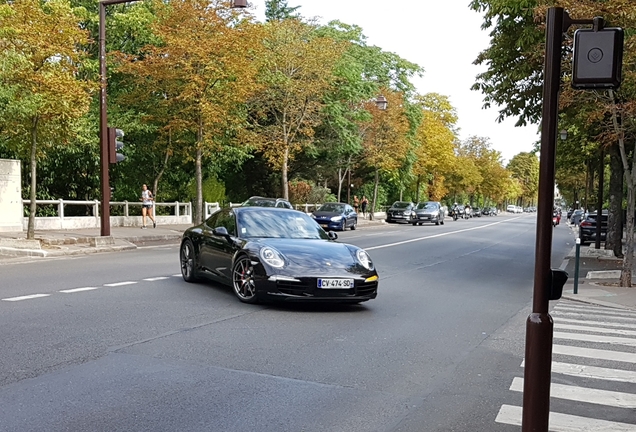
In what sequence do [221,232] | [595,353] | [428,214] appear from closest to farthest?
[595,353] → [221,232] → [428,214]

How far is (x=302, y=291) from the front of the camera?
8.95 metres

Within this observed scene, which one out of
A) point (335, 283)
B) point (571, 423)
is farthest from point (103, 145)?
point (571, 423)

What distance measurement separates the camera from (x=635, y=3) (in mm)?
13070

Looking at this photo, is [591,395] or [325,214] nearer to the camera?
[591,395]

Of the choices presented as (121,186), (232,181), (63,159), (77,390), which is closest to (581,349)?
(77,390)

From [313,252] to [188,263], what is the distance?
3.23 meters

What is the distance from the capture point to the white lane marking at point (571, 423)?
15.5 feet

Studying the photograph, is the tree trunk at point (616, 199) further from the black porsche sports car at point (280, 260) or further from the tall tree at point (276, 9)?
the tall tree at point (276, 9)

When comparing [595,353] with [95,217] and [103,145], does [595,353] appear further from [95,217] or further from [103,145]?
[95,217]

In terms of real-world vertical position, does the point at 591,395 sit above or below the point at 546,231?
below

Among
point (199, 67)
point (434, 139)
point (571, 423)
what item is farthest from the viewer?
point (434, 139)

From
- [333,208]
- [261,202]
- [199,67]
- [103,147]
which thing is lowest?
[333,208]

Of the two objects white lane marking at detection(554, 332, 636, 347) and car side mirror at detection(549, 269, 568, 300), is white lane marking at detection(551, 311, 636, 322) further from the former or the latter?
car side mirror at detection(549, 269, 568, 300)

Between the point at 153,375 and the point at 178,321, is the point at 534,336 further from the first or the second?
the point at 178,321
